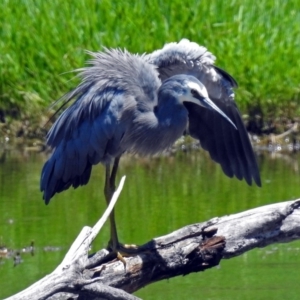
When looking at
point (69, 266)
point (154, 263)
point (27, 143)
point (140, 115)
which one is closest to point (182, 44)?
point (140, 115)

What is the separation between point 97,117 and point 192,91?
70 centimetres

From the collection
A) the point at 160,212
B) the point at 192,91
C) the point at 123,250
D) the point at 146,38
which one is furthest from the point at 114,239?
the point at 146,38

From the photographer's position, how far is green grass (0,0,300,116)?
13008mm

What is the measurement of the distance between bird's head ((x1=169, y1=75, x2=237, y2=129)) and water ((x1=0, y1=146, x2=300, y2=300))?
1370mm

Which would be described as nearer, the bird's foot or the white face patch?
the bird's foot

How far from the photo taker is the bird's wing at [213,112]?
7.22m

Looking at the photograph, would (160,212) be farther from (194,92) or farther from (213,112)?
(194,92)

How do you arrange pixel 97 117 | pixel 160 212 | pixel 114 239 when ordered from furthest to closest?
pixel 160 212 < pixel 97 117 < pixel 114 239

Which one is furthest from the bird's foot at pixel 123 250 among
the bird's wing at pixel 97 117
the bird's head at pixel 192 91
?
the bird's head at pixel 192 91

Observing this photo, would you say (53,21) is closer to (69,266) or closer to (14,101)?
(14,101)

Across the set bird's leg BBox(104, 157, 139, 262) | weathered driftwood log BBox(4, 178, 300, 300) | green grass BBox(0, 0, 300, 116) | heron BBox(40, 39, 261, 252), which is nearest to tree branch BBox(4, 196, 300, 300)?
weathered driftwood log BBox(4, 178, 300, 300)

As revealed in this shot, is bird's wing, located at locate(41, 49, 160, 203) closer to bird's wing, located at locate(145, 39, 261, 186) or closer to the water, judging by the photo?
bird's wing, located at locate(145, 39, 261, 186)

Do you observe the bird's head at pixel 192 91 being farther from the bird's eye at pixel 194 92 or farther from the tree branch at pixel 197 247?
the tree branch at pixel 197 247

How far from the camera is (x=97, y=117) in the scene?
716 centimetres
